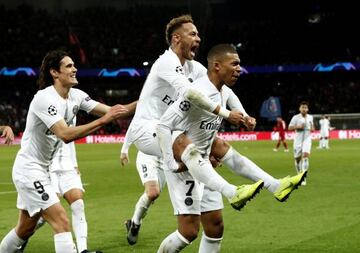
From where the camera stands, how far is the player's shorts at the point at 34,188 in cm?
757

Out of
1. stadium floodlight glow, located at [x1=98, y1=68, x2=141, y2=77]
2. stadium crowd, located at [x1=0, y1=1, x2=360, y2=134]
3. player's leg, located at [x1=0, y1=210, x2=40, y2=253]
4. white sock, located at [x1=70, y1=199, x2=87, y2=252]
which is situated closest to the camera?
player's leg, located at [x1=0, y1=210, x2=40, y2=253]

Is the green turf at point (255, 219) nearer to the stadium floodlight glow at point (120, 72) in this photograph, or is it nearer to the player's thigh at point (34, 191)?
the player's thigh at point (34, 191)

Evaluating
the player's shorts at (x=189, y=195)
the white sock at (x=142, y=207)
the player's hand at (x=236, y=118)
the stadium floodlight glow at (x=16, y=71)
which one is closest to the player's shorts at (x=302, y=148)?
the white sock at (x=142, y=207)

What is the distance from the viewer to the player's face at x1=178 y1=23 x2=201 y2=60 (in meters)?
8.33

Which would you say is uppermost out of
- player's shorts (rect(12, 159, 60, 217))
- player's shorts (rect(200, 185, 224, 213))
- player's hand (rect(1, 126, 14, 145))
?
player's hand (rect(1, 126, 14, 145))

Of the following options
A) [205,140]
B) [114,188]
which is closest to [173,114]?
[205,140]

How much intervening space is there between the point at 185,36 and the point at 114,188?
11.7 metres

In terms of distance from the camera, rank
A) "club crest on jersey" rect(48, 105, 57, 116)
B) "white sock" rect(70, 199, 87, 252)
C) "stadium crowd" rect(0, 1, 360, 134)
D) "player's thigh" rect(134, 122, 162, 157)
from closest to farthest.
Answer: "club crest on jersey" rect(48, 105, 57, 116)
"white sock" rect(70, 199, 87, 252)
"player's thigh" rect(134, 122, 162, 157)
"stadium crowd" rect(0, 1, 360, 134)

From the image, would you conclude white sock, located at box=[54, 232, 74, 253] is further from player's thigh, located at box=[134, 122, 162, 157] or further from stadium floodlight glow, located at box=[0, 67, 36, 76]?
stadium floodlight glow, located at box=[0, 67, 36, 76]

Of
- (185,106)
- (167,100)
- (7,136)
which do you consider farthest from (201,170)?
(167,100)

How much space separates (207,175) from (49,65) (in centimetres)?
231

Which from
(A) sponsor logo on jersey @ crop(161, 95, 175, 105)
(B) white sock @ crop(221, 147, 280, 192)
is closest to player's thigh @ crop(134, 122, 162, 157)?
(A) sponsor logo on jersey @ crop(161, 95, 175, 105)

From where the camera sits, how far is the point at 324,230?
37.6 feet

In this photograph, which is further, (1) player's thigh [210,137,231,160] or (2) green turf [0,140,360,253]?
(2) green turf [0,140,360,253]
